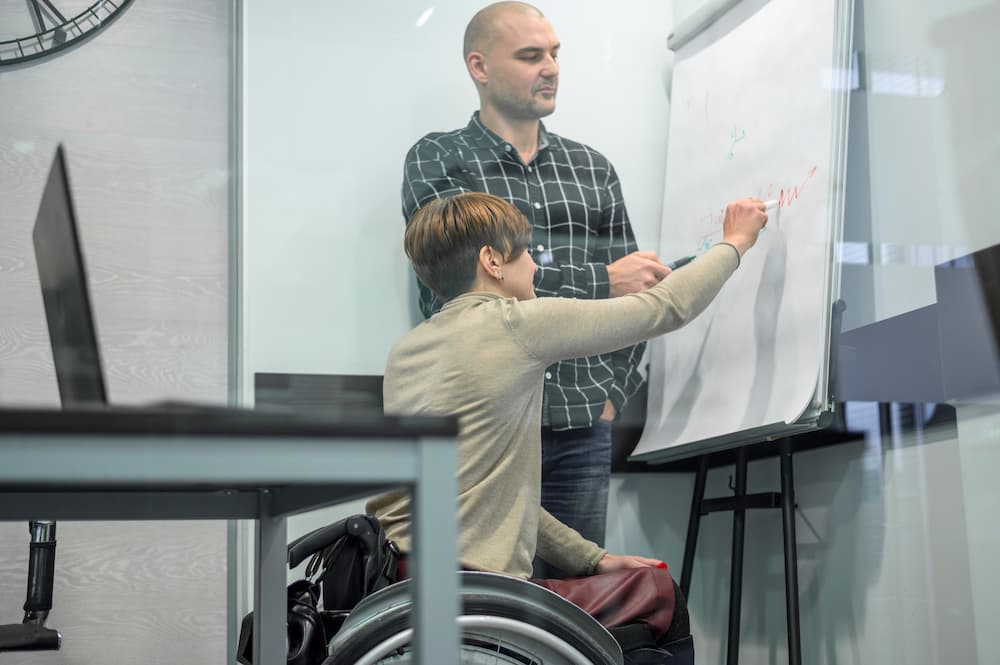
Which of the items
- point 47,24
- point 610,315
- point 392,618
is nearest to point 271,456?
point 392,618

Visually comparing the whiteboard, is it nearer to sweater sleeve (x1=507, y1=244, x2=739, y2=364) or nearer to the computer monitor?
sweater sleeve (x1=507, y1=244, x2=739, y2=364)

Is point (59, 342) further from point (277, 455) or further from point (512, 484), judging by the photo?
point (512, 484)

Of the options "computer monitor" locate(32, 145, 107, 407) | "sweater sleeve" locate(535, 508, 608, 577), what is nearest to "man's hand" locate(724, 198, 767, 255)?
"sweater sleeve" locate(535, 508, 608, 577)

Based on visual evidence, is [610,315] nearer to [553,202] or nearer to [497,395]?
[497,395]

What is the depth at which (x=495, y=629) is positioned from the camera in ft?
3.88

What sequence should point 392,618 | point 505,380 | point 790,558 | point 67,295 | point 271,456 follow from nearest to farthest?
point 271,456, point 67,295, point 392,618, point 505,380, point 790,558

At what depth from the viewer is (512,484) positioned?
1.50 meters

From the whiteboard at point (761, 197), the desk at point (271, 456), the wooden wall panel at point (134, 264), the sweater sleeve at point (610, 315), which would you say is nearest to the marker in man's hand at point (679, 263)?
the whiteboard at point (761, 197)

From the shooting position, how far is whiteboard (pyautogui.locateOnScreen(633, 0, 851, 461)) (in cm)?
186

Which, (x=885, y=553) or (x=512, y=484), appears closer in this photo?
(x=512, y=484)

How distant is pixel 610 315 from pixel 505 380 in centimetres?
21

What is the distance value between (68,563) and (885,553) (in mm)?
1621

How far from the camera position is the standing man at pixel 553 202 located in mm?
2088

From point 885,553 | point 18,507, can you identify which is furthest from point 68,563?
point 885,553
